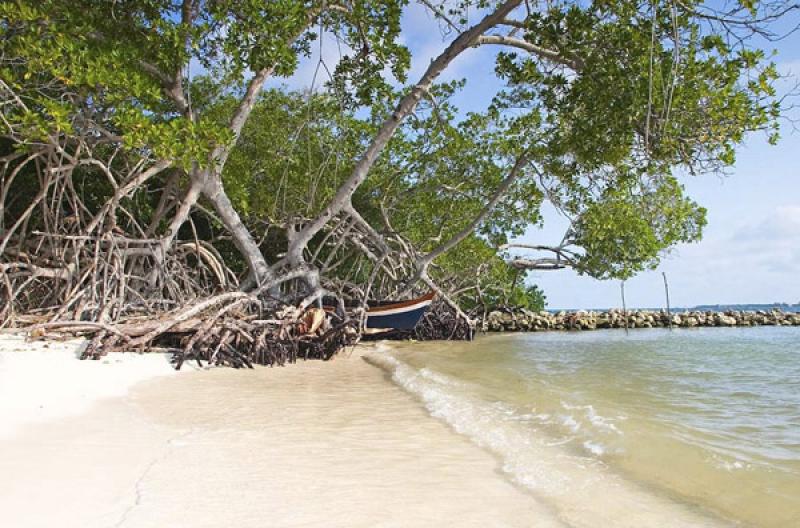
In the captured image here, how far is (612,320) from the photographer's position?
2358cm

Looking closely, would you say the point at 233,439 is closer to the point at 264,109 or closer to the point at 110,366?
the point at 110,366

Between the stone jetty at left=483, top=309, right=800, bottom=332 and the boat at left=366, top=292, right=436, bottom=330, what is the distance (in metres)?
6.74

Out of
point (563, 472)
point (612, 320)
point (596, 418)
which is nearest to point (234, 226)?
point (596, 418)

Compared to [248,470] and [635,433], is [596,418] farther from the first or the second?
[248,470]

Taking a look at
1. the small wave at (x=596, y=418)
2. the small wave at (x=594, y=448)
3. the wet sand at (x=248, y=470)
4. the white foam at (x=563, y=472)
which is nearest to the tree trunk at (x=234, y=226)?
the wet sand at (x=248, y=470)

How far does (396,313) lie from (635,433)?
267 inches

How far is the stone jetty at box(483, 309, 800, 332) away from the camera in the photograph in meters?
20.1

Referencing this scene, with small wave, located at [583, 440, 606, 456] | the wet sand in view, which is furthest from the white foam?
the wet sand

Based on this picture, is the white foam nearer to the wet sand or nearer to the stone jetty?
the wet sand

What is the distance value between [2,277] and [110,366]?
263 centimetres

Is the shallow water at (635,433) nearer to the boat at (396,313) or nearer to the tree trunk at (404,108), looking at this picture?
the boat at (396,313)

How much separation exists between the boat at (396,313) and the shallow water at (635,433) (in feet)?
6.66

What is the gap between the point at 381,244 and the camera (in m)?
10.7

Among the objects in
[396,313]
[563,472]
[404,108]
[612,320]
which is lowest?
[563,472]
